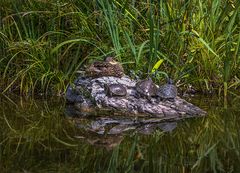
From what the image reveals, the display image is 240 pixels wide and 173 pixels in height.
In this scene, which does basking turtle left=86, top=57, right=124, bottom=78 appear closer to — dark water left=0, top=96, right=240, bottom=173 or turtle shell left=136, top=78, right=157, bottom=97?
turtle shell left=136, top=78, right=157, bottom=97

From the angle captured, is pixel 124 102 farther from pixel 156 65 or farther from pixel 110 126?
pixel 156 65

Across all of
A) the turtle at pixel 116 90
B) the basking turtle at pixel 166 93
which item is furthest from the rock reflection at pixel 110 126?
the basking turtle at pixel 166 93

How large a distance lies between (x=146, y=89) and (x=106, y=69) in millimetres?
386

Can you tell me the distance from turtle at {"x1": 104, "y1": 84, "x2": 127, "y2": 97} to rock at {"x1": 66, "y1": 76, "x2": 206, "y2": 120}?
3 cm

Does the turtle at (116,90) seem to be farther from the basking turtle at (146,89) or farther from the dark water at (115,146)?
the dark water at (115,146)

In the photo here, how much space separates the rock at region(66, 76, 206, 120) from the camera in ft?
10.8

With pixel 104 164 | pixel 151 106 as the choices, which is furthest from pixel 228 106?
pixel 104 164

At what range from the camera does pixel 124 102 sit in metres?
3.41

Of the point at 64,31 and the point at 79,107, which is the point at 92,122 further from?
the point at 64,31

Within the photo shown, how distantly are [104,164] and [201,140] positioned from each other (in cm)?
66

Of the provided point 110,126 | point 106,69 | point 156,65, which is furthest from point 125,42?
point 110,126

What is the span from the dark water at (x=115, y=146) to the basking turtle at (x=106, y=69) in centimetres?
45

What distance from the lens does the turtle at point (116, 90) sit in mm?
3453

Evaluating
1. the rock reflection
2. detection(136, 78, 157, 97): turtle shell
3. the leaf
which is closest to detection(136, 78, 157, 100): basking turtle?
detection(136, 78, 157, 97): turtle shell
